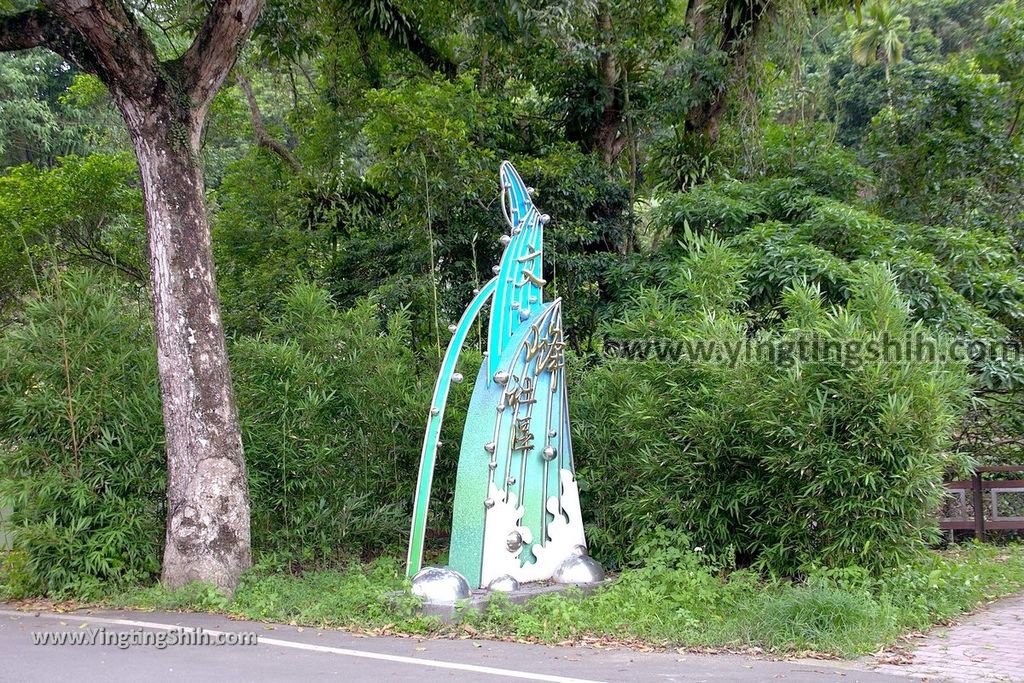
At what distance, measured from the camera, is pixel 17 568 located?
26.1 ft

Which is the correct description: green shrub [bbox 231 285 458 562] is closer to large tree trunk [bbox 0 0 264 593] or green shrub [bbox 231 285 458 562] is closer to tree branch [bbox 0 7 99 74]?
large tree trunk [bbox 0 0 264 593]

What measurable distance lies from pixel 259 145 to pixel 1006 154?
1047cm

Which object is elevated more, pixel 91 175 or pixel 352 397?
pixel 91 175

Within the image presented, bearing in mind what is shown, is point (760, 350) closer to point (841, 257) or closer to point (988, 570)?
point (841, 257)

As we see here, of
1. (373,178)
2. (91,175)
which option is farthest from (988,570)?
(91,175)

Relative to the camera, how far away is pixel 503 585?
22.5ft

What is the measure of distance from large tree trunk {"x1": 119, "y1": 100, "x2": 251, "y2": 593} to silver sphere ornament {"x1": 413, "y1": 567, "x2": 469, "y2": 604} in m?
2.06

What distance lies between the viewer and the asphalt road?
5.34m

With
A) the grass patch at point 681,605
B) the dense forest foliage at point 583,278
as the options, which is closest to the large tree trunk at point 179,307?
the grass patch at point 681,605

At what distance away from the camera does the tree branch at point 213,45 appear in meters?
8.06

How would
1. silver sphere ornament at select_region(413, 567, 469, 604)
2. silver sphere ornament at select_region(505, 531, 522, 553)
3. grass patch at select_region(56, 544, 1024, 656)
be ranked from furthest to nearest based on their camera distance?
silver sphere ornament at select_region(505, 531, 522, 553) → silver sphere ornament at select_region(413, 567, 469, 604) → grass patch at select_region(56, 544, 1024, 656)

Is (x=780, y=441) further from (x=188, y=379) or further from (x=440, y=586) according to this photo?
(x=188, y=379)

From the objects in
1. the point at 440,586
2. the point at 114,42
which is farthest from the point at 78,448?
the point at 440,586

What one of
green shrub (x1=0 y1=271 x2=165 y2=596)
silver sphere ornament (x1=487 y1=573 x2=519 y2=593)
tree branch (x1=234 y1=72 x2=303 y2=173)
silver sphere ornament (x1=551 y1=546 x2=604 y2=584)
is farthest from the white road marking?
tree branch (x1=234 y1=72 x2=303 y2=173)
